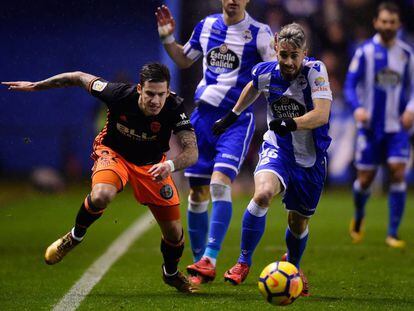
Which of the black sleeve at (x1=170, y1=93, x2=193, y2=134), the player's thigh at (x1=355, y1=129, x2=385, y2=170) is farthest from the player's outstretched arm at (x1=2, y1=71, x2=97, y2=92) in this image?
the player's thigh at (x1=355, y1=129, x2=385, y2=170)

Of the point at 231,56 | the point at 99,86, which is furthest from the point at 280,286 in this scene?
the point at 231,56

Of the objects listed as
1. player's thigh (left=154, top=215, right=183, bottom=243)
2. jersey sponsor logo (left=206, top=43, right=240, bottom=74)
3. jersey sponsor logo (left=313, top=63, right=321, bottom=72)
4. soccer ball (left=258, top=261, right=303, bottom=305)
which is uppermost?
jersey sponsor logo (left=313, top=63, right=321, bottom=72)

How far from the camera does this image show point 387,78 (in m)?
10.9

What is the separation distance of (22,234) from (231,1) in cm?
490

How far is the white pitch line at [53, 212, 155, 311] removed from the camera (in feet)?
22.3

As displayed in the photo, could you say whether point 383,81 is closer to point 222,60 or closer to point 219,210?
point 222,60

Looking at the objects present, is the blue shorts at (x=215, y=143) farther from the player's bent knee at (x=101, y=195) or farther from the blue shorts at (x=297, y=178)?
the player's bent knee at (x=101, y=195)

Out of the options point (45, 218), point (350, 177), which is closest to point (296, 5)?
point (350, 177)

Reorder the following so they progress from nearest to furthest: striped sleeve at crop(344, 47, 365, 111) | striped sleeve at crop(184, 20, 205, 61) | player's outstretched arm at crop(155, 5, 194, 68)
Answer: player's outstretched arm at crop(155, 5, 194, 68) → striped sleeve at crop(184, 20, 205, 61) → striped sleeve at crop(344, 47, 365, 111)

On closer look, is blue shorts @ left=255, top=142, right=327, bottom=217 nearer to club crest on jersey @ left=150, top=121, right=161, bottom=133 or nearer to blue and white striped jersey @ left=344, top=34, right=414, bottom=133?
club crest on jersey @ left=150, top=121, right=161, bottom=133

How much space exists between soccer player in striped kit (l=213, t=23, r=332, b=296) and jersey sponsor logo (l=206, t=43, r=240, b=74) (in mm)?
A: 1042

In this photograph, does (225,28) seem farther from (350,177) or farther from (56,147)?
(56,147)

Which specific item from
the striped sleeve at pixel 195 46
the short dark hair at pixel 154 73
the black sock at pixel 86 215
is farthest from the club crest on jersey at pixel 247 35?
the black sock at pixel 86 215

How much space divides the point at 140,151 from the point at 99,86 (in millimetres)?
587
